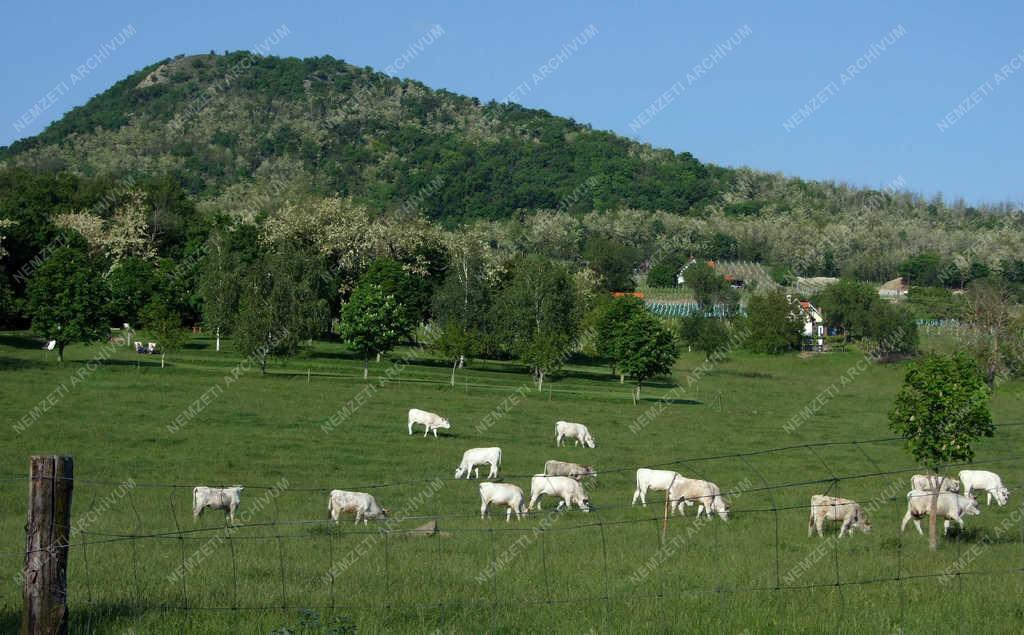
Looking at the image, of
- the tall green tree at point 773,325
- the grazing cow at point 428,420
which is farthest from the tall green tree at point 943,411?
the tall green tree at point 773,325

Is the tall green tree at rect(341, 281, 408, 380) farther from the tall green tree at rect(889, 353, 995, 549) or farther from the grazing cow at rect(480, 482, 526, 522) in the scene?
the tall green tree at rect(889, 353, 995, 549)

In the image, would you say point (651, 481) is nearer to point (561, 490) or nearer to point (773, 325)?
point (561, 490)

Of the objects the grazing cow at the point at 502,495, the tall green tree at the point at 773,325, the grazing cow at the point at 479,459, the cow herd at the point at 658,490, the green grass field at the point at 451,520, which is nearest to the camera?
the green grass field at the point at 451,520

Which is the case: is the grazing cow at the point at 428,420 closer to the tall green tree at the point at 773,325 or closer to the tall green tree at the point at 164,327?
the tall green tree at the point at 164,327

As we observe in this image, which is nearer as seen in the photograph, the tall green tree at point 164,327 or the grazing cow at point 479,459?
the grazing cow at point 479,459

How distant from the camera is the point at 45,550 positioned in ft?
31.1

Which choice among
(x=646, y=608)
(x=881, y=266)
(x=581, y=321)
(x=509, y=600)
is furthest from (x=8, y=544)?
(x=881, y=266)

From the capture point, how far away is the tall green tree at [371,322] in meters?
67.8

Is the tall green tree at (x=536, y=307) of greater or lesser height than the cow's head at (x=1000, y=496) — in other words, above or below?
above

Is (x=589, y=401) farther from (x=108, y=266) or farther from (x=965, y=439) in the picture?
(x=108, y=266)

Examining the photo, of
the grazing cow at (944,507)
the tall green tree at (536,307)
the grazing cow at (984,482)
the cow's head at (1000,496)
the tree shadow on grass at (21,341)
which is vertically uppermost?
the tall green tree at (536,307)

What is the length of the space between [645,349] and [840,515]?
43.0 metres

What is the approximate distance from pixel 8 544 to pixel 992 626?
1611 cm

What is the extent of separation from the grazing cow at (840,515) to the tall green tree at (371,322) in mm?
44805
